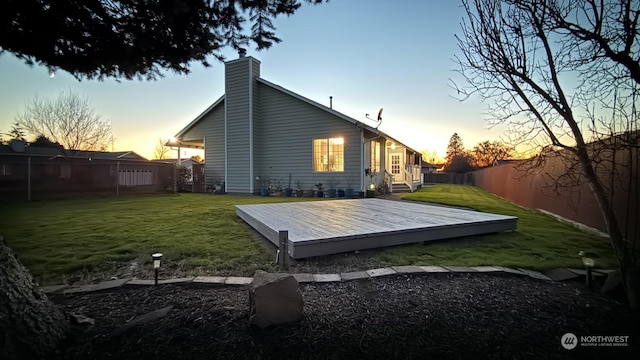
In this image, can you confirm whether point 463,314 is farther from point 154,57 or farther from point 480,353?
point 154,57

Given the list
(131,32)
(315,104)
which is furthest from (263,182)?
(131,32)

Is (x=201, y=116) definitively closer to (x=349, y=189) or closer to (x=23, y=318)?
(x=349, y=189)

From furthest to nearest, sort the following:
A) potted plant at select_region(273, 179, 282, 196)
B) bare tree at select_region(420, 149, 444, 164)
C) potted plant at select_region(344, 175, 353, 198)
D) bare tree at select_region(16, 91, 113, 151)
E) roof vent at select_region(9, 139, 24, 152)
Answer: bare tree at select_region(420, 149, 444, 164) → bare tree at select_region(16, 91, 113, 151) → potted plant at select_region(273, 179, 282, 196) → roof vent at select_region(9, 139, 24, 152) → potted plant at select_region(344, 175, 353, 198)

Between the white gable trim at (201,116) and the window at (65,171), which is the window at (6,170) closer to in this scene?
the window at (65,171)

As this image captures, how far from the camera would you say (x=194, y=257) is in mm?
3500

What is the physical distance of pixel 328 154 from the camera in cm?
1216

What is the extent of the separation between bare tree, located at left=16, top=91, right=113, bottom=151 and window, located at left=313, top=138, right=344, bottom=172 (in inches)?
678

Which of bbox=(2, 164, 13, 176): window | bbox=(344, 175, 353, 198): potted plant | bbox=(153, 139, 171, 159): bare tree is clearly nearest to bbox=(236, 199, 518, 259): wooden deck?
bbox=(344, 175, 353, 198): potted plant

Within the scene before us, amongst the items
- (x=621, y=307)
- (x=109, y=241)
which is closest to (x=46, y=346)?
(x=109, y=241)

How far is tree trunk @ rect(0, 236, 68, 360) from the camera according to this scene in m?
1.38

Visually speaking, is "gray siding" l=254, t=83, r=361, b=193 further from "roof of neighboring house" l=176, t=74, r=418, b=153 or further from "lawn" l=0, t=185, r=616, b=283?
"lawn" l=0, t=185, r=616, b=283

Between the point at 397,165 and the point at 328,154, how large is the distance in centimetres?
689

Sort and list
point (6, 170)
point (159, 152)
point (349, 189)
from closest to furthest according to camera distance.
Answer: point (6, 170), point (349, 189), point (159, 152)

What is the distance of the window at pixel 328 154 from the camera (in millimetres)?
11961
